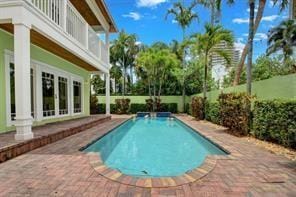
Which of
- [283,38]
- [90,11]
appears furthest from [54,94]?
[283,38]

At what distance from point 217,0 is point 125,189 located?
10279 mm

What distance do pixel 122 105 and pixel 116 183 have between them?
19.0 meters

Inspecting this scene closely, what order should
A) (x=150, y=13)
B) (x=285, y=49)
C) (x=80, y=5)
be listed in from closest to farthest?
1. (x=80, y=5)
2. (x=285, y=49)
3. (x=150, y=13)

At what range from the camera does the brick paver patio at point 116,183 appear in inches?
148

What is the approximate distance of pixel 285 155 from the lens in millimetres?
6215

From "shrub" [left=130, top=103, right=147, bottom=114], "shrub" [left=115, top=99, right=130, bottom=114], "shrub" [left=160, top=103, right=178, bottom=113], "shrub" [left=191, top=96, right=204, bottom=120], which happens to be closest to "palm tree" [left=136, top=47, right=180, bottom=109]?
"shrub" [left=160, top=103, right=178, bottom=113]

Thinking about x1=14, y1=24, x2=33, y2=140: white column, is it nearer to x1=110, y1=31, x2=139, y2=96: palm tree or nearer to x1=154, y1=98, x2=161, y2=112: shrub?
x1=154, y1=98, x2=161, y2=112: shrub

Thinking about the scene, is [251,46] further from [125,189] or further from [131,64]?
[131,64]

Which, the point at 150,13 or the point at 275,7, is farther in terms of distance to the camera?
the point at 150,13

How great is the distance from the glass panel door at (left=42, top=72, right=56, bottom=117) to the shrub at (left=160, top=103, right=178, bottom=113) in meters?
13.5

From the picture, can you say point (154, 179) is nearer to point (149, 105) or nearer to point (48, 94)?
point (48, 94)

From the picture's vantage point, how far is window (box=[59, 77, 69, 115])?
13.1 metres

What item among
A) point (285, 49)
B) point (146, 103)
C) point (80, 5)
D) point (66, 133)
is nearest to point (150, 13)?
point (146, 103)

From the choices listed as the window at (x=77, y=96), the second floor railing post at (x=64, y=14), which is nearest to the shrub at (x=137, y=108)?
the window at (x=77, y=96)
